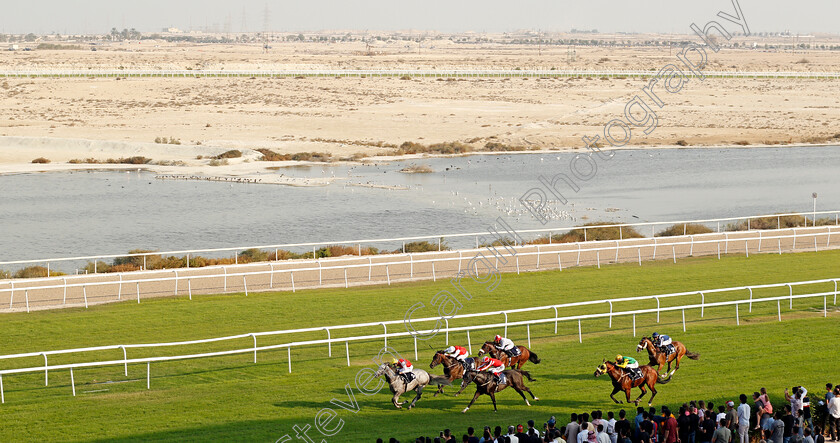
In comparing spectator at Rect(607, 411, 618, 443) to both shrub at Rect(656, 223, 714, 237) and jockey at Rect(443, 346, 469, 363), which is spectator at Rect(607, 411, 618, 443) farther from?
shrub at Rect(656, 223, 714, 237)

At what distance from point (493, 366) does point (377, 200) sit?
31513 mm

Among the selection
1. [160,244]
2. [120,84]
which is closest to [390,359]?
[160,244]

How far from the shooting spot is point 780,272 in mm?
24219

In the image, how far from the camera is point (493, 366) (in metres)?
13.5

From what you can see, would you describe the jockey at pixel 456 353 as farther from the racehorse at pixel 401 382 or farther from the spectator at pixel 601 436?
the spectator at pixel 601 436

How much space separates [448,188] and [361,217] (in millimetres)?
8425

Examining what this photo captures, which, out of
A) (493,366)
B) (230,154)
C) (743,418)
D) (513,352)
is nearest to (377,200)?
(230,154)

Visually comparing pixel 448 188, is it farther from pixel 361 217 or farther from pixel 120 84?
pixel 120 84

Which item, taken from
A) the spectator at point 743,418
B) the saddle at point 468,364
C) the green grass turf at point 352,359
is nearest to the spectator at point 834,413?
the spectator at point 743,418

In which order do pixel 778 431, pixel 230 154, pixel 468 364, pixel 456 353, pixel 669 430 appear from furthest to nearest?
pixel 230 154 → pixel 456 353 → pixel 468 364 → pixel 778 431 → pixel 669 430

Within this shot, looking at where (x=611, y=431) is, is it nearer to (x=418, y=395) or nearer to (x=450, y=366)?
(x=450, y=366)

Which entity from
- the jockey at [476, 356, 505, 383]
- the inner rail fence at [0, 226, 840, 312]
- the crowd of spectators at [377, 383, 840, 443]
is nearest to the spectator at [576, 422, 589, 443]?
the crowd of spectators at [377, 383, 840, 443]

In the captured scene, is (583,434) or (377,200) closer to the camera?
(583,434)

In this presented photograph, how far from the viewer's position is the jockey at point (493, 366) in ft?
44.1
